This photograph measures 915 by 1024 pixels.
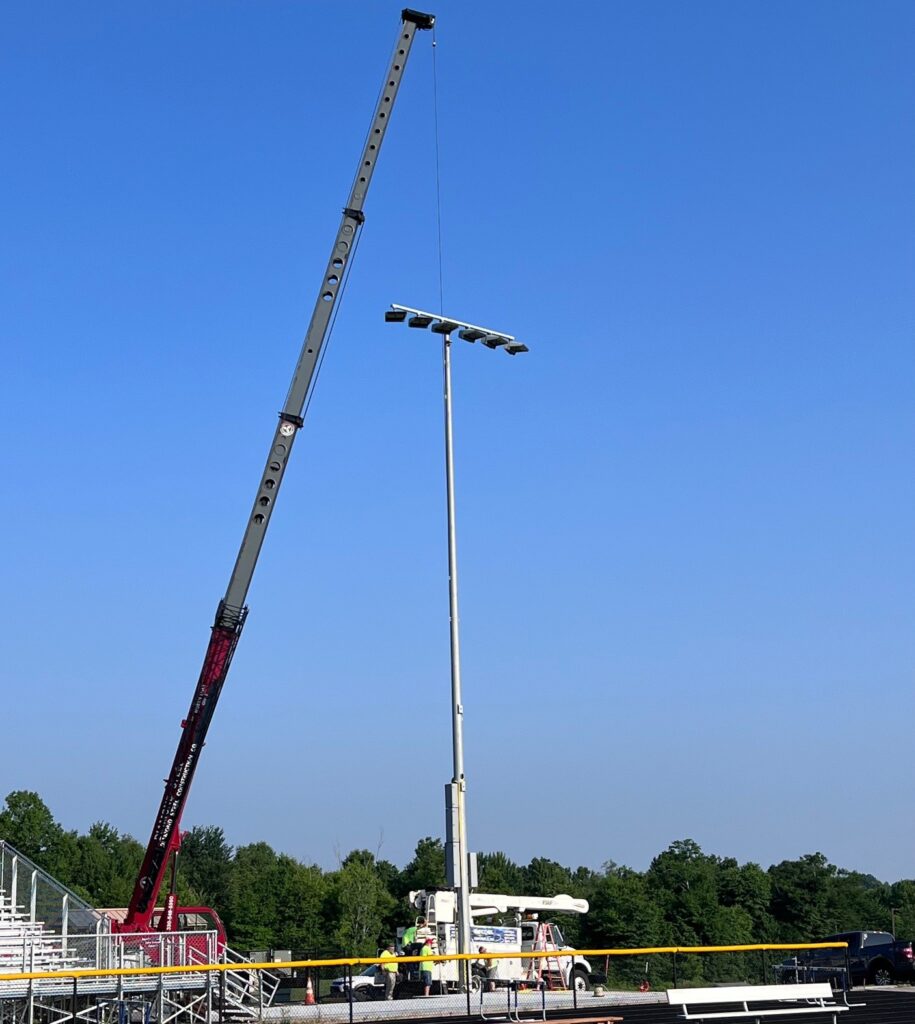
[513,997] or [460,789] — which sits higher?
[460,789]

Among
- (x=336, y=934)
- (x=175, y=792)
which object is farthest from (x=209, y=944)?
(x=336, y=934)

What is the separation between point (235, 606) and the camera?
101 feet

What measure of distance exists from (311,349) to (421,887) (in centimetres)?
Result: 7747

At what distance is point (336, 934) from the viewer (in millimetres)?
94375

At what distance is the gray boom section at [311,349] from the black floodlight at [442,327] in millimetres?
3616

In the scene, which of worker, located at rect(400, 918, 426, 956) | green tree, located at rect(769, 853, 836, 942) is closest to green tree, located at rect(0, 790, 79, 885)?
green tree, located at rect(769, 853, 836, 942)

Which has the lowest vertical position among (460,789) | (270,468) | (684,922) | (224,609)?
(684,922)

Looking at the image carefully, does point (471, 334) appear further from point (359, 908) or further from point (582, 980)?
point (359, 908)

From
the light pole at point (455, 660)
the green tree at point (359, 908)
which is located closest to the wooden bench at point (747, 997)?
the light pole at point (455, 660)

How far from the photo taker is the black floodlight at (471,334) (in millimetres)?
31627

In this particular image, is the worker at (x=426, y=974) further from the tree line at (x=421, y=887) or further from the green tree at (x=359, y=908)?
the green tree at (x=359, y=908)

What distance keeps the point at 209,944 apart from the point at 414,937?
7.82 metres

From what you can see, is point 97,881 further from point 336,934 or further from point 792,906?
point 792,906

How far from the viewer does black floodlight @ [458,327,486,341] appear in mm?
31627
